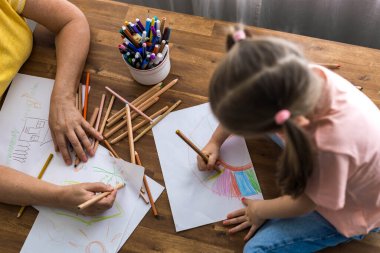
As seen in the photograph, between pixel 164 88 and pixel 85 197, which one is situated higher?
pixel 164 88

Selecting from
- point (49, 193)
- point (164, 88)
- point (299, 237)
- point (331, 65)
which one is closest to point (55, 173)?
point (49, 193)

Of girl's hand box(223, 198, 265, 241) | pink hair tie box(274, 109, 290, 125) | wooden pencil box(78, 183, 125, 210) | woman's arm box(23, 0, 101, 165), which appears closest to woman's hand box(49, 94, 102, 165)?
woman's arm box(23, 0, 101, 165)

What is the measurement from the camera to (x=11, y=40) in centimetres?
83

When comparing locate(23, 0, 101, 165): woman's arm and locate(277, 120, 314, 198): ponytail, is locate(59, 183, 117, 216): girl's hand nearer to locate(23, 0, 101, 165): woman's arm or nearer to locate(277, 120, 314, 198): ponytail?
locate(23, 0, 101, 165): woman's arm

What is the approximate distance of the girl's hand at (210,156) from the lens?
2.33 ft

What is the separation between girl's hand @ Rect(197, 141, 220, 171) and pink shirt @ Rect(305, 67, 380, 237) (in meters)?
0.21

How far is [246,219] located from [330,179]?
0.66ft

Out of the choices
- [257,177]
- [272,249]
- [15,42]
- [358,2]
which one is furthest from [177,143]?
[358,2]

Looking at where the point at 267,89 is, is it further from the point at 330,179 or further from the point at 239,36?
the point at 330,179

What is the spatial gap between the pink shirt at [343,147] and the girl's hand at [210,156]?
21 cm

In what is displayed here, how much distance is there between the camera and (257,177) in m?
0.71

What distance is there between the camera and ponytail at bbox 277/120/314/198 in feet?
1.48

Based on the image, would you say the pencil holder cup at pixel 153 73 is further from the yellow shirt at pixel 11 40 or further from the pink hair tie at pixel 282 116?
the pink hair tie at pixel 282 116

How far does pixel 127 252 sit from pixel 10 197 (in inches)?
10.5
